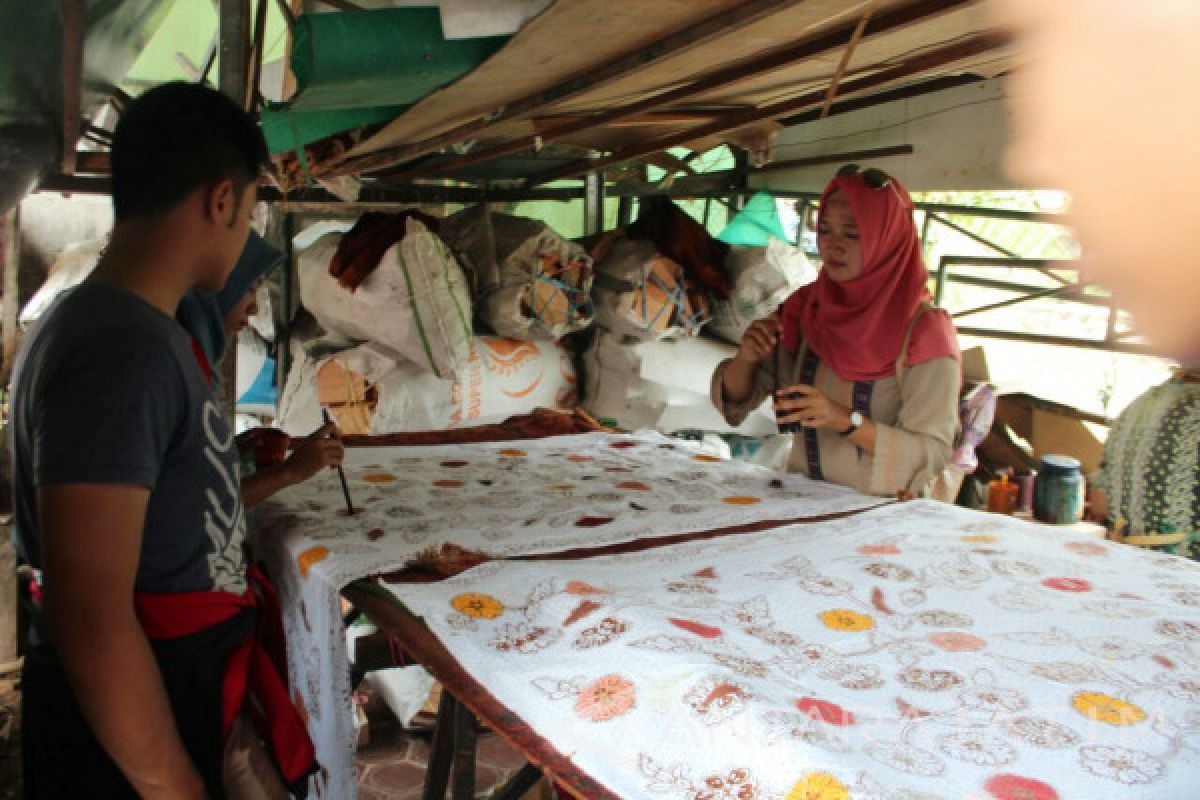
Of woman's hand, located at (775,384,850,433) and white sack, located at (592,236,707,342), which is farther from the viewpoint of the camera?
white sack, located at (592,236,707,342)

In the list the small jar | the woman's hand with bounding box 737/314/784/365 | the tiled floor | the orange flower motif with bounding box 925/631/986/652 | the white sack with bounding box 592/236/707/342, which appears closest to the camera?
the orange flower motif with bounding box 925/631/986/652

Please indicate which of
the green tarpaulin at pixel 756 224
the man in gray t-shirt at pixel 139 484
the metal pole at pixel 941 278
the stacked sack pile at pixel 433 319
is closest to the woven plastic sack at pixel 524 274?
the stacked sack pile at pixel 433 319

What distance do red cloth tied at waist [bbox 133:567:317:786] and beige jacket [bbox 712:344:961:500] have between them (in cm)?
156

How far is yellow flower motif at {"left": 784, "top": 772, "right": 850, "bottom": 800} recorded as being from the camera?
3.19ft

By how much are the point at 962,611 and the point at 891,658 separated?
264 millimetres

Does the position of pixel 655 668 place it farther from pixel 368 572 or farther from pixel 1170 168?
pixel 1170 168

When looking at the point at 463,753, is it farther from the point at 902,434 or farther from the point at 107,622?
the point at 902,434

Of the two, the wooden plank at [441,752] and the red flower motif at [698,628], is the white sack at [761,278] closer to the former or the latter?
the wooden plank at [441,752]

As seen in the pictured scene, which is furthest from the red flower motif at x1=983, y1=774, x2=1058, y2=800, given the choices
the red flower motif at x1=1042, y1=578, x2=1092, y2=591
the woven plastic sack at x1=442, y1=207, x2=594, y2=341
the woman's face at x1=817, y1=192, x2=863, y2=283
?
the woven plastic sack at x1=442, y1=207, x2=594, y2=341

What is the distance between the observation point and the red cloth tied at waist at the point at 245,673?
4.37 ft

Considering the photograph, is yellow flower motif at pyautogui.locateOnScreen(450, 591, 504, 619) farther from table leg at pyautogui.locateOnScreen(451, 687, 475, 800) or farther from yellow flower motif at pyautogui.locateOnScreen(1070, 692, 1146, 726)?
yellow flower motif at pyautogui.locateOnScreen(1070, 692, 1146, 726)

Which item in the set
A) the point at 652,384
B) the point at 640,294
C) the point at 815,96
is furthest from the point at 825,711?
the point at 652,384

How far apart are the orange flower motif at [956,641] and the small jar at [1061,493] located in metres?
3.04

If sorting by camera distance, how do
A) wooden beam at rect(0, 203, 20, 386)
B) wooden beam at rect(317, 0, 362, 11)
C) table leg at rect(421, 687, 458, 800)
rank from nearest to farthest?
wooden beam at rect(317, 0, 362, 11), table leg at rect(421, 687, 458, 800), wooden beam at rect(0, 203, 20, 386)
